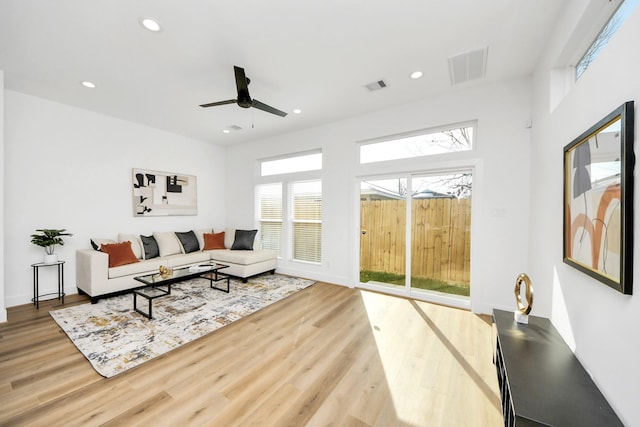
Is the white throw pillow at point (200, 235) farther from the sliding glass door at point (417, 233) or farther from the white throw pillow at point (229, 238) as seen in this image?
the sliding glass door at point (417, 233)

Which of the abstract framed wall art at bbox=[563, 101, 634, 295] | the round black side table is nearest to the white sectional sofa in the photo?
the round black side table

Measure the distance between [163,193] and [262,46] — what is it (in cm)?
391

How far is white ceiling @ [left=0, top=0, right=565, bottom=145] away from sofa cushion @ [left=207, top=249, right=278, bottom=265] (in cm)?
267

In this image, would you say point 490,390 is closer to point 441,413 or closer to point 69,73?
point 441,413

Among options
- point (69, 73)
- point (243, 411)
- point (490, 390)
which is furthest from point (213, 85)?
point (490, 390)

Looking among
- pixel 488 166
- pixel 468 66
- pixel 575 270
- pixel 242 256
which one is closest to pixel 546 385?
pixel 575 270

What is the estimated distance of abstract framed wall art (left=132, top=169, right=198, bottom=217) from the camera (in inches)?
186

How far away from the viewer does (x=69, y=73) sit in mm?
2986

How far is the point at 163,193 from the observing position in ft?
16.7

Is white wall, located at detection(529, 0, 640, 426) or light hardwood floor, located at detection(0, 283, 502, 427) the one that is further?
light hardwood floor, located at detection(0, 283, 502, 427)

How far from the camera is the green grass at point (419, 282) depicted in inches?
139

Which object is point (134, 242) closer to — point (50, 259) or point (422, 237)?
point (50, 259)

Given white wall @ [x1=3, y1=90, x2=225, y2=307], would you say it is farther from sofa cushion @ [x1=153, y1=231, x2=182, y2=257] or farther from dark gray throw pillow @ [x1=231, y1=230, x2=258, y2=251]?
dark gray throw pillow @ [x1=231, y1=230, x2=258, y2=251]

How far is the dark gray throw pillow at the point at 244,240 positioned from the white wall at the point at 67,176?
56.1 inches
